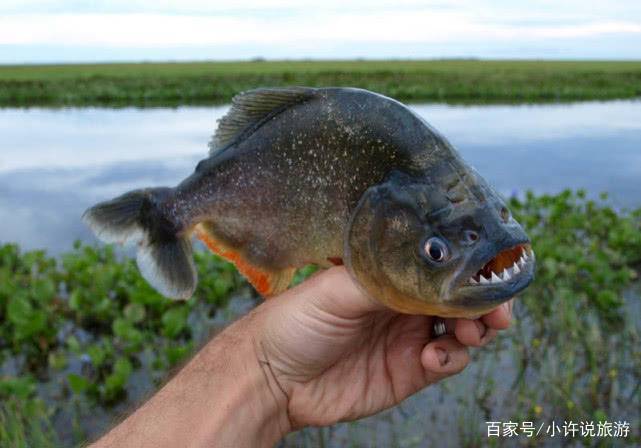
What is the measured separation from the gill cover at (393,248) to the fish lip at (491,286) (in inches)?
2.9

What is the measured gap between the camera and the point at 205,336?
587cm

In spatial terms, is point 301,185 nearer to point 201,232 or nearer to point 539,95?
point 201,232

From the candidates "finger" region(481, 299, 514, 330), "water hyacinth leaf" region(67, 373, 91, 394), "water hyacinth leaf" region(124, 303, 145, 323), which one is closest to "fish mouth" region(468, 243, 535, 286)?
"finger" region(481, 299, 514, 330)

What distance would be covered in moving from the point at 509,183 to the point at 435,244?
13290mm

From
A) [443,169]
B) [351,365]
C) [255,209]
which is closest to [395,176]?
[443,169]

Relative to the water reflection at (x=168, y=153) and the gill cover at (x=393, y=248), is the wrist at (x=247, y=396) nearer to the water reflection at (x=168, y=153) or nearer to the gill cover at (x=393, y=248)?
the gill cover at (x=393, y=248)

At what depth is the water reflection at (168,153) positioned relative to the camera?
13.9 metres

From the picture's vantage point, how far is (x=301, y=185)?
230 centimetres

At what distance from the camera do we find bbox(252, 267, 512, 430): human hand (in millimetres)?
2363

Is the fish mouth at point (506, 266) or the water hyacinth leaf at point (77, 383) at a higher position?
the fish mouth at point (506, 266)

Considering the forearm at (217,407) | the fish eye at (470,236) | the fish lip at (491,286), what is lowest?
the forearm at (217,407)

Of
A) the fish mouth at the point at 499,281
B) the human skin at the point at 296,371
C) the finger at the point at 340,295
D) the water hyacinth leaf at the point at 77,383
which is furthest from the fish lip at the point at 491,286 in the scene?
the water hyacinth leaf at the point at 77,383

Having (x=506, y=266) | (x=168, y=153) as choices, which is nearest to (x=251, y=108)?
(x=506, y=266)

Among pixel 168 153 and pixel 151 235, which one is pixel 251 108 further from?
pixel 168 153
